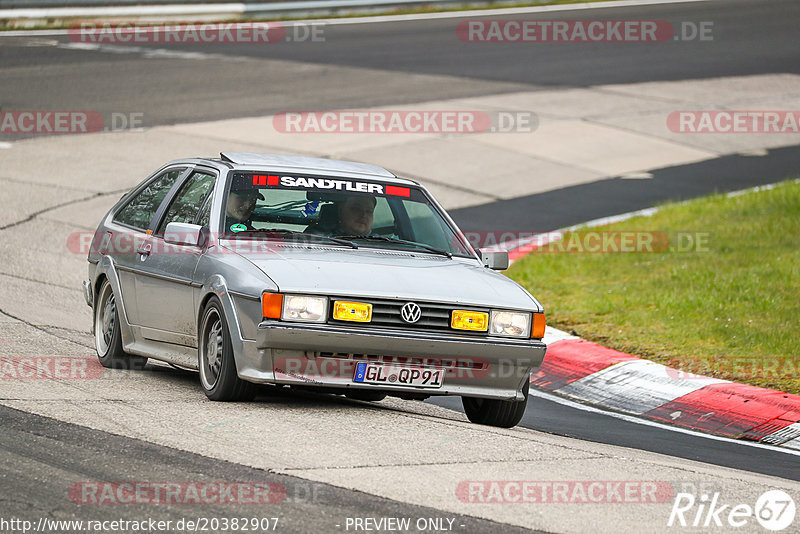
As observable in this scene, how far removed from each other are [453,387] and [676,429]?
1.96 metres

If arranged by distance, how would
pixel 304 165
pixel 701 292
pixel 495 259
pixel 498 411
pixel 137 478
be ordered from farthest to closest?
pixel 701 292, pixel 304 165, pixel 495 259, pixel 498 411, pixel 137 478

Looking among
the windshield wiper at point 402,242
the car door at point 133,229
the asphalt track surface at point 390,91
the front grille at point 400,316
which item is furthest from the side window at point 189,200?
the asphalt track surface at point 390,91

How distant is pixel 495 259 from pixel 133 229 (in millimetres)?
2475

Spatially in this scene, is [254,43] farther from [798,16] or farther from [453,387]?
[453,387]

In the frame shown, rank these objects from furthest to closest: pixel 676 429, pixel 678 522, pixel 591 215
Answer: pixel 591 215, pixel 676 429, pixel 678 522

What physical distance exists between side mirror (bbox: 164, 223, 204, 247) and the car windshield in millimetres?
168

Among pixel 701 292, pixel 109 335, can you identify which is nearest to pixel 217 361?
pixel 109 335

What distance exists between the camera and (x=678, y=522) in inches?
208

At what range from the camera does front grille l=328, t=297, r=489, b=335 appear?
680 cm

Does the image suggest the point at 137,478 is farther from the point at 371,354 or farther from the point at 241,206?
the point at 241,206

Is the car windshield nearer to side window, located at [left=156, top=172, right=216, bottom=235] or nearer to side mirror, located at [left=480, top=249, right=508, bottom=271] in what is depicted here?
side mirror, located at [left=480, top=249, right=508, bottom=271]

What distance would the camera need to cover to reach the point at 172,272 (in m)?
7.74

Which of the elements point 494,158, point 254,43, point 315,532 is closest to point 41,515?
point 315,532

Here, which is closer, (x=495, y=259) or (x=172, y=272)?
(x=172, y=272)
